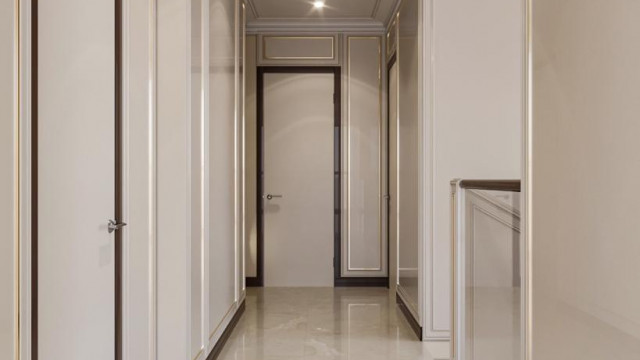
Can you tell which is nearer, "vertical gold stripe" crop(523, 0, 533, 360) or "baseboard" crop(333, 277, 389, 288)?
"vertical gold stripe" crop(523, 0, 533, 360)

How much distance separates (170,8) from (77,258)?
1.43m

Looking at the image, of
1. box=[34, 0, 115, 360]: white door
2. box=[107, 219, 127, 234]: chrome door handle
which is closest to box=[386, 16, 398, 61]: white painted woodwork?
box=[34, 0, 115, 360]: white door

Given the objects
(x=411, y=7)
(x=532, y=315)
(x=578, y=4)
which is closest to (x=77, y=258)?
(x=532, y=315)

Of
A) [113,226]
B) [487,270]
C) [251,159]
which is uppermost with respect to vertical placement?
[251,159]

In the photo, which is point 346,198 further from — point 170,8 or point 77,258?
point 77,258

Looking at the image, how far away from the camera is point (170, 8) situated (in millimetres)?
2559

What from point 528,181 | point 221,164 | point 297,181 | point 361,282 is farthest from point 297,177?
point 528,181

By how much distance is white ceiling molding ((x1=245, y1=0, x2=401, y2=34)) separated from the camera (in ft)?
16.3

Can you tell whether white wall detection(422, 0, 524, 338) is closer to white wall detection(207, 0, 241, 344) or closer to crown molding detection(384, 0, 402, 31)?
crown molding detection(384, 0, 402, 31)

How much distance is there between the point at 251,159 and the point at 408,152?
1.99 metres

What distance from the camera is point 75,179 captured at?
1.65 m

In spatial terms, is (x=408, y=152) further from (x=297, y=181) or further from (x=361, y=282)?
(x=361, y=282)

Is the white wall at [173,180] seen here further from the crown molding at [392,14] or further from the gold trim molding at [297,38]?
the gold trim molding at [297,38]

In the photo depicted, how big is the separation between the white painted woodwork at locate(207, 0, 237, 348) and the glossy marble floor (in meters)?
0.29
